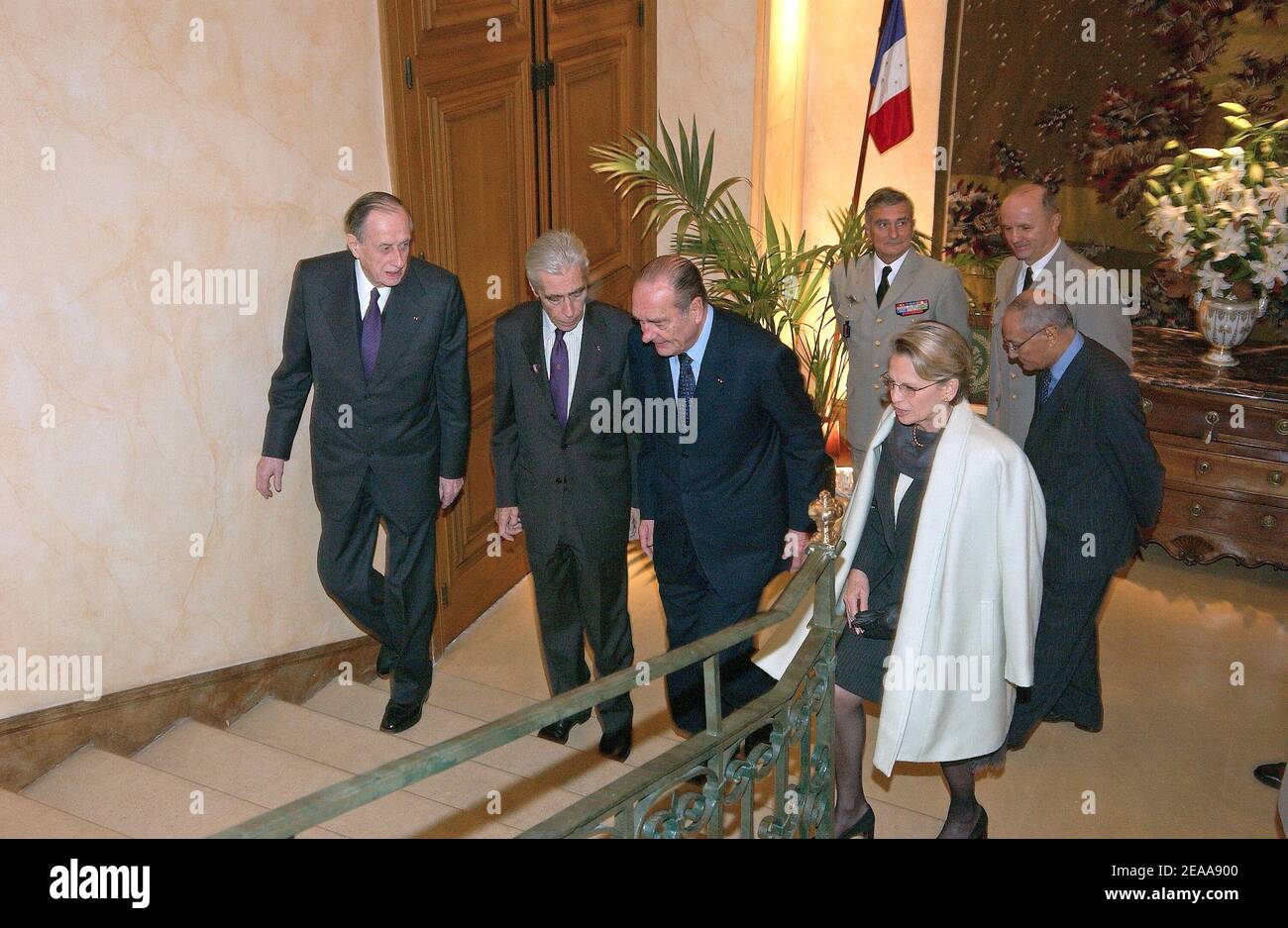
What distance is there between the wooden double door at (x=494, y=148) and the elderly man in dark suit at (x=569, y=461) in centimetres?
100

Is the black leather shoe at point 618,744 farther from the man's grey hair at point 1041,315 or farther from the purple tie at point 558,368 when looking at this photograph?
the man's grey hair at point 1041,315

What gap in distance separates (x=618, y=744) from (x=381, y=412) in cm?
147

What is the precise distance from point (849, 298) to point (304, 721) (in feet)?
9.67

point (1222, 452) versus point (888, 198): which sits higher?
point (888, 198)

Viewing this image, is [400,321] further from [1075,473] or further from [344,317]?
[1075,473]

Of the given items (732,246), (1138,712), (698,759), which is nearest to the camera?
(698,759)

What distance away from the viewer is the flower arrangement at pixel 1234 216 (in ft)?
18.9

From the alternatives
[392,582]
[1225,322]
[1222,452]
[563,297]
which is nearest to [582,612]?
[392,582]

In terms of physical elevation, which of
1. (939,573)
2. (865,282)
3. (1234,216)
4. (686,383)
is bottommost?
(939,573)

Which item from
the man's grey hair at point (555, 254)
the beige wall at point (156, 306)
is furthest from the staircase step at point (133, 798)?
the man's grey hair at point (555, 254)

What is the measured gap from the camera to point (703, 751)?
9.22 ft

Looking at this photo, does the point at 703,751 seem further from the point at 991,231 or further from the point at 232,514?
the point at 991,231

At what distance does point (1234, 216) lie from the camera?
19.1ft

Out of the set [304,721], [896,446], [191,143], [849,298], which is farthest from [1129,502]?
[191,143]
